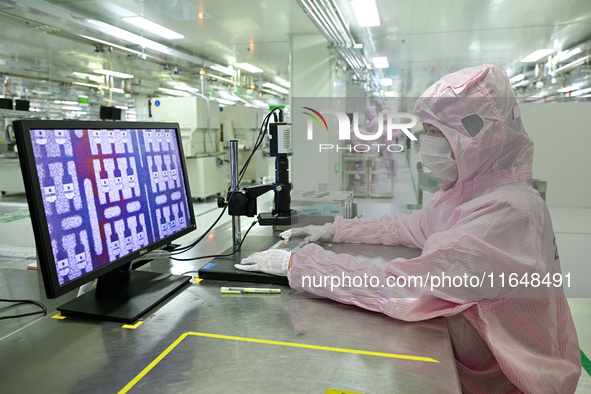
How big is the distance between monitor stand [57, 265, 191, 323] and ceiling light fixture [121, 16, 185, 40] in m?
5.38

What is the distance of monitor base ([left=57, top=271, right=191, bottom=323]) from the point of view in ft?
2.87

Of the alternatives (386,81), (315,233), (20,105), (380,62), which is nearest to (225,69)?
(20,105)

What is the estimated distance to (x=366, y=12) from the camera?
473 centimetres

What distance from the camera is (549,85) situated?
3988 millimetres

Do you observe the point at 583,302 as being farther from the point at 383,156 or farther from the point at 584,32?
the point at 584,32

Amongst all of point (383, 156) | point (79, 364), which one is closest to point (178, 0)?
point (383, 156)

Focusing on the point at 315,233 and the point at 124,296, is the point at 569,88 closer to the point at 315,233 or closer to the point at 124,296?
the point at 315,233

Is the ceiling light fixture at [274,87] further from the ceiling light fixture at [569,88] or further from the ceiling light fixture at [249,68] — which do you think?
the ceiling light fixture at [569,88]

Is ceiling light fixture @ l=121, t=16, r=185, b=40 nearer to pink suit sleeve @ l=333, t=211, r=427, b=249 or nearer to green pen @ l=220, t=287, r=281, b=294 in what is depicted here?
pink suit sleeve @ l=333, t=211, r=427, b=249

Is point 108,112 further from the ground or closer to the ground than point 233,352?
further from the ground

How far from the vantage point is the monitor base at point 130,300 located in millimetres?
875

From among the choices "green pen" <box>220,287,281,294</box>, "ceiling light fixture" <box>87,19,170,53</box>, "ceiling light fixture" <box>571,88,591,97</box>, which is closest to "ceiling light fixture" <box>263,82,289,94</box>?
"ceiling light fixture" <box>87,19,170,53</box>

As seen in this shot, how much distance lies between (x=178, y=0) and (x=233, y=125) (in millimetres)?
3221

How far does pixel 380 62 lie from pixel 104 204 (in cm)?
530
